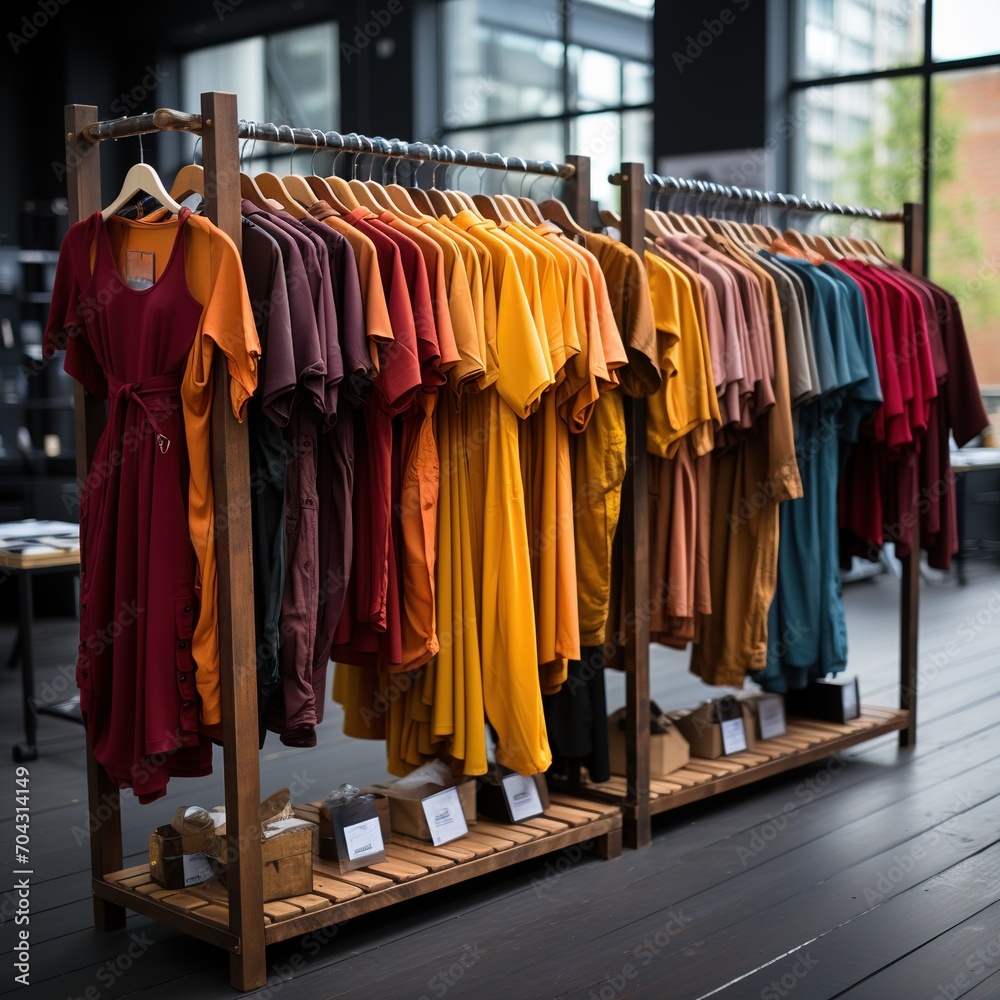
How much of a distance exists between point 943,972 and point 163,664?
1697mm

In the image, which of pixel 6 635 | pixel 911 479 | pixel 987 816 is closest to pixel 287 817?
pixel 987 816

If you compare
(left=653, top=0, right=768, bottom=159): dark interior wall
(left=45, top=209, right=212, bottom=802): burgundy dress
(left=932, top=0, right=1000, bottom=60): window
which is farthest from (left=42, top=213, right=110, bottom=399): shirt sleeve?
(left=932, top=0, right=1000, bottom=60): window

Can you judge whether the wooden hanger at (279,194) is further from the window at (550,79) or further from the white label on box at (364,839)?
the window at (550,79)

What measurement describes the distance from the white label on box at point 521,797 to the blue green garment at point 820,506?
Result: 3.40 ft

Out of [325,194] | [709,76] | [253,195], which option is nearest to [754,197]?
[325,194]

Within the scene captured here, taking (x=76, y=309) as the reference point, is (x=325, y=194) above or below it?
above

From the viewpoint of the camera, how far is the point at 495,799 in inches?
128

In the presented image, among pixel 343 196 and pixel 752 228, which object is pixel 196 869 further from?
pixel 752 228

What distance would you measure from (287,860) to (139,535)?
0.75 meters

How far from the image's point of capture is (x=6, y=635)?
638 centimetres

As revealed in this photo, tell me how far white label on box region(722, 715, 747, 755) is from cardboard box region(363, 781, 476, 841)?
3.15 feet

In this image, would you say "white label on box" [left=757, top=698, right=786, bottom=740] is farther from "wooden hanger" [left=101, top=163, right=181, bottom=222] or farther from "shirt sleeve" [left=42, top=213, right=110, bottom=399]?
"wooden hanger" [left=101, top=163, right=181, bottom=222]

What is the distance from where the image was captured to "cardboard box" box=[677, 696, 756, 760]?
12.5ft

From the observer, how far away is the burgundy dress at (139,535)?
99.2 inches
